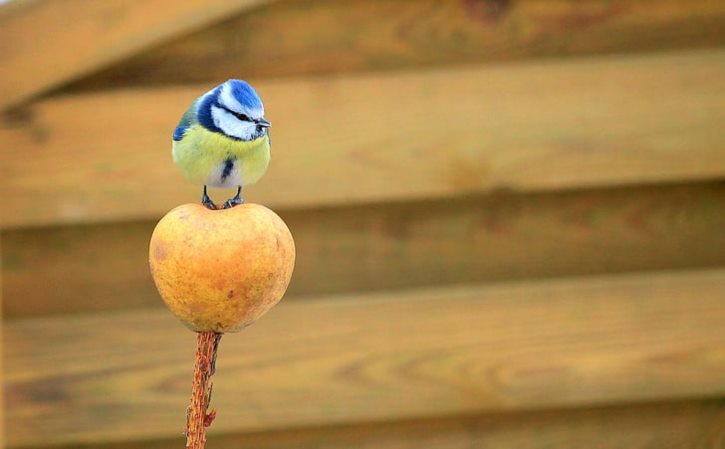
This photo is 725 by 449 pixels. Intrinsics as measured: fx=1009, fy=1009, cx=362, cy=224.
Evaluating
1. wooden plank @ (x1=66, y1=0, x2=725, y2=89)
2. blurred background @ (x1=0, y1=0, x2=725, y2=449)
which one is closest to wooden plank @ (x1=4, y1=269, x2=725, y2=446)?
blurred background @ (x1=0, y1=0, x2=725, y2=449)

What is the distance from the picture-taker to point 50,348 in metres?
1.38

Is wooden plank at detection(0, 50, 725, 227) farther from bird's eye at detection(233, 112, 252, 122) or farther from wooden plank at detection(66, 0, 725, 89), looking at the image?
bird's eye at detection(233, 112, 252, 122)

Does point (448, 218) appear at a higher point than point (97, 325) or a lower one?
higher

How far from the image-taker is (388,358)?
140cm

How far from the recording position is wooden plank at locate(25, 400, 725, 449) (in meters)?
1.46

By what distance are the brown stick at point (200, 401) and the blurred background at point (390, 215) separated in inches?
35.3

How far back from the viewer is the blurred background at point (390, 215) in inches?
52.9

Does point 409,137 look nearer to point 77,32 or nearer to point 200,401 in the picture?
point 77,32

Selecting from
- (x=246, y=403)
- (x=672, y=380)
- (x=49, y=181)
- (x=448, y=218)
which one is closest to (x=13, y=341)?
(x=49, y=181)

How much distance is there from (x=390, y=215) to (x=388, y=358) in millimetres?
201

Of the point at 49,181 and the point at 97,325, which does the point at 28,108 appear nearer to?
the point at 49,181

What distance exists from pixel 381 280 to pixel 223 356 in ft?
0.81

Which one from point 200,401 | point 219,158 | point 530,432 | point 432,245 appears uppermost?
point 432,245

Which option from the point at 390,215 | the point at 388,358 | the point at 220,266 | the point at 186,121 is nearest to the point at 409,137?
the point at 390,215
